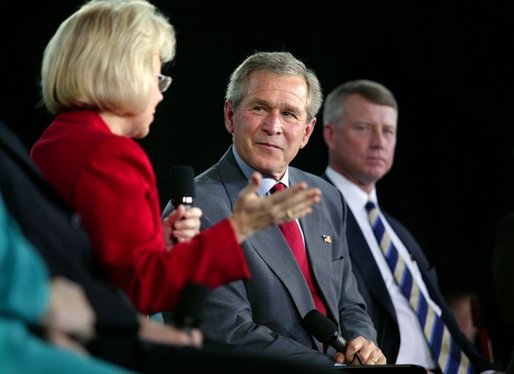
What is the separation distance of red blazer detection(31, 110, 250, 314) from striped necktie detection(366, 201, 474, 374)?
2326 mm

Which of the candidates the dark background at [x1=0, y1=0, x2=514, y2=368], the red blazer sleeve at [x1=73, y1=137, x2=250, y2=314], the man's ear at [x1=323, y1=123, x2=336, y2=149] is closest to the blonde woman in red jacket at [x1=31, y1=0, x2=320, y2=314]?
the red blazer sleeve at [x1=73, y1=137, x2=250, y2=314]

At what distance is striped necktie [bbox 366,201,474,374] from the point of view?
445 cm

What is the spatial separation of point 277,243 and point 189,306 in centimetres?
138

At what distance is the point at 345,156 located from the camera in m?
5.14

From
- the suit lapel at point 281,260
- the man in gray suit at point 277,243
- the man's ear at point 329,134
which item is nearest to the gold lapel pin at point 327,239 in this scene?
the man in gray suit at point 277,243

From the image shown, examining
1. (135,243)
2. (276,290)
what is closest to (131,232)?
(135,243)

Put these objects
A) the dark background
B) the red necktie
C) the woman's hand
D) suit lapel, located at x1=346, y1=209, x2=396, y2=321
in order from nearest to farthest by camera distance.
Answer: the woman's hand < the red necktie < suit lapel, located at x1=346, y1=209, x2=396, y2=321 < the dark background

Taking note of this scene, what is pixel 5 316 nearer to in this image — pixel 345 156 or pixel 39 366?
pixel 39 366

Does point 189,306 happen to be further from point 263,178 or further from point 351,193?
point 351,193

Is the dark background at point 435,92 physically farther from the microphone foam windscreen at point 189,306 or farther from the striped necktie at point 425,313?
the microphone foam windscreen at point 189,306

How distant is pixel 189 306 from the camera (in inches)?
84.4

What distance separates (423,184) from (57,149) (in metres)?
3.95

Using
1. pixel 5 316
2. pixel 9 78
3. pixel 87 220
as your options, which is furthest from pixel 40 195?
pixel 9 78

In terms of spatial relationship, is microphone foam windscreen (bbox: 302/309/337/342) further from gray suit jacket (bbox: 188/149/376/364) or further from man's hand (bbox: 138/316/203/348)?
man's hand (bbox: 138/316/203/348)
